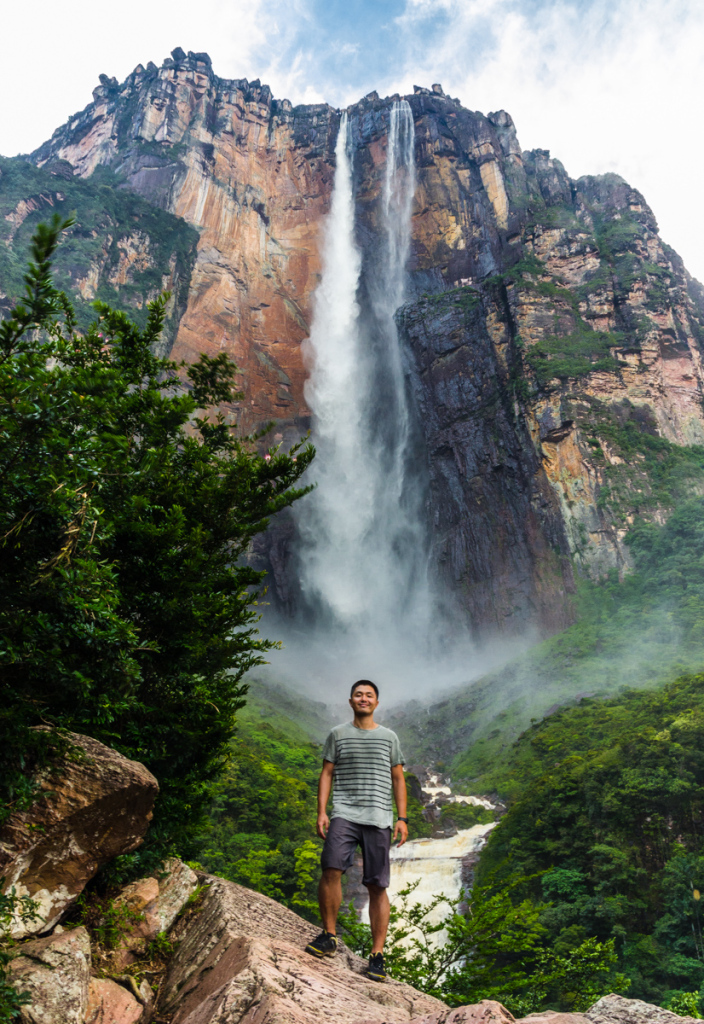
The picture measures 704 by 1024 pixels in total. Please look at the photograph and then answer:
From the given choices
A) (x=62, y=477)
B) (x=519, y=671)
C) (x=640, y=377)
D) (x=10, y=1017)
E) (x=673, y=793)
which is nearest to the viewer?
(x=10, y=1017)

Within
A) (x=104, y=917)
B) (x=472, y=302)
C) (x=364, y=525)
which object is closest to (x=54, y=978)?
(x=104, y=917)

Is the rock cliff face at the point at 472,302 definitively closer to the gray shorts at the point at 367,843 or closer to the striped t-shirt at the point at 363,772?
the striped t-shirt at the point at 363,772

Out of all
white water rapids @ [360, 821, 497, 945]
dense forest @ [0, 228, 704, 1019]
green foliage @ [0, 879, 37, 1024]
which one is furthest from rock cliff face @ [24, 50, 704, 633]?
green foliage @ [0, 879, 37, 1024]

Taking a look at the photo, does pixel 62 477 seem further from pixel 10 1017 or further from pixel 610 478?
pixel 610 478

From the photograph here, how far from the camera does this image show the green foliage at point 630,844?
44.0 feet

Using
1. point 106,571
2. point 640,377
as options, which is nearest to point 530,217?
point 640,377

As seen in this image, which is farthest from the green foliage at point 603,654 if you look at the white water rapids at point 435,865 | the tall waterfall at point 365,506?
the tall waterfall at point 365,506

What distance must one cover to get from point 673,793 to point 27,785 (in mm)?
16612

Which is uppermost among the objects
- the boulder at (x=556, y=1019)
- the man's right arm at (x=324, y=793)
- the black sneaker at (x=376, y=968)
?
the man's right arm at (x=324, y=793)

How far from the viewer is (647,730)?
18.5 meters

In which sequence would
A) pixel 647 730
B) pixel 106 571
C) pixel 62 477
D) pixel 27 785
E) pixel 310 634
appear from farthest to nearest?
pixel 310 634, pixel 647 730, pixel 106 571, pixel 62 477, pixel 27 785

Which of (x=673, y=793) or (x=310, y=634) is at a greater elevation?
(x=310, y=634)

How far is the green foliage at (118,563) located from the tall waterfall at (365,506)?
138ft

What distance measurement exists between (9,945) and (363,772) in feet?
7.19
